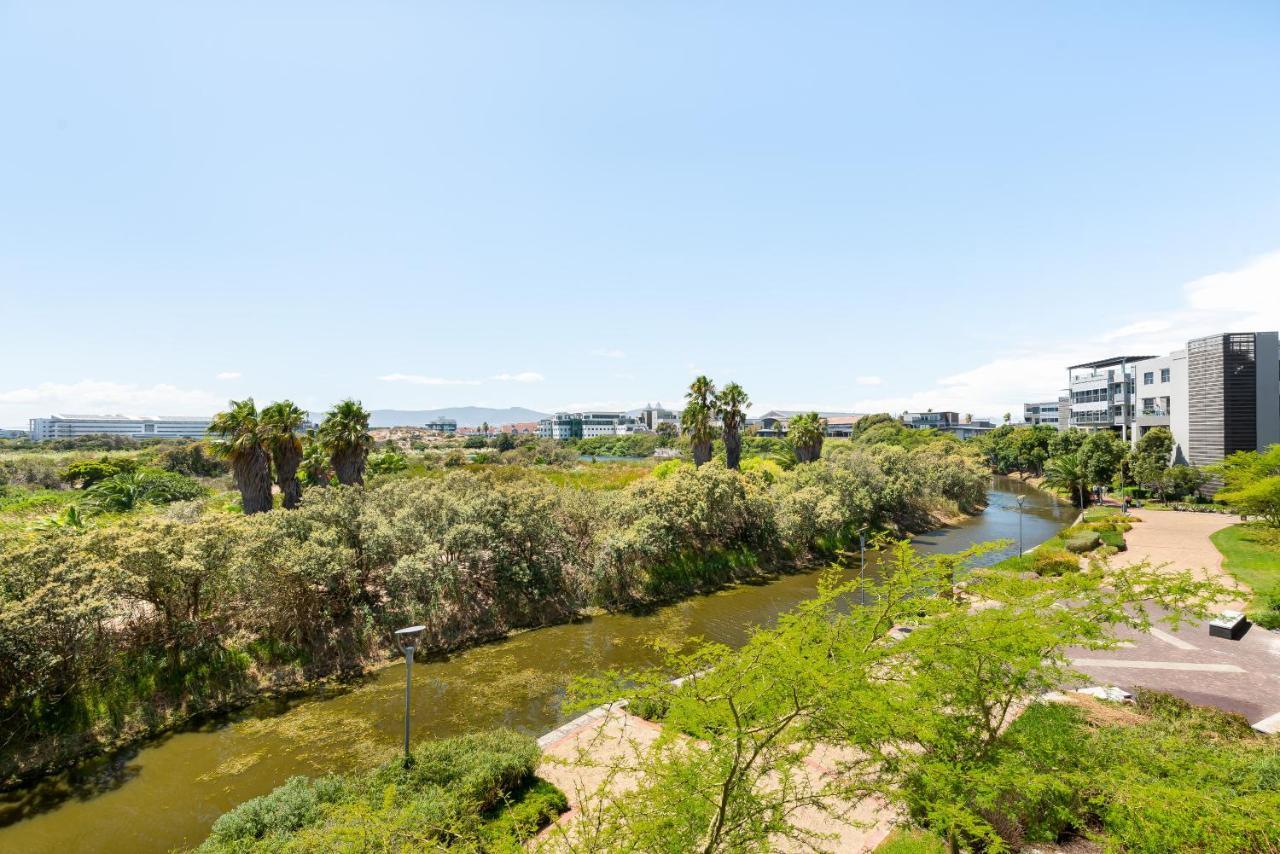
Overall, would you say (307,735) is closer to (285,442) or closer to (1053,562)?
(285,442)

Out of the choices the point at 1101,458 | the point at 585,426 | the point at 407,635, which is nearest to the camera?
the point at 407,635

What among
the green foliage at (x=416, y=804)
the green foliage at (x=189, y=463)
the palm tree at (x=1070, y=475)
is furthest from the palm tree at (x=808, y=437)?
the green foliage at (x=189, y=463)

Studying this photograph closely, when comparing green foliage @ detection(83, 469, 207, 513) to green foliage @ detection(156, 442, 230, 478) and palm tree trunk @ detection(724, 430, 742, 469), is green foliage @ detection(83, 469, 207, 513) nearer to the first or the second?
green foliage @ detection(156, 442, 230, 478)

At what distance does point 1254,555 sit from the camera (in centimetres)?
2689

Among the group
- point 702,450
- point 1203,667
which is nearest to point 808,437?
point 702,450

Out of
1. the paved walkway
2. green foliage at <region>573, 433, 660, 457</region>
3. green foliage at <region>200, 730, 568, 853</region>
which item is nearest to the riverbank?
green foliage at <region>200, 730, 568, 853</region>

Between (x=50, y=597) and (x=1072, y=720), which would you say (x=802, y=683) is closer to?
(x=1072, y=720)

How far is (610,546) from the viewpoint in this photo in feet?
79.8

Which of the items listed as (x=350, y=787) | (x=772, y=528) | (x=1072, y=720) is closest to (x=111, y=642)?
(x=350, y=787)

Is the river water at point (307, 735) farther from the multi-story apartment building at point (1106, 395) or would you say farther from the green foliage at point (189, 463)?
the multi-story apartment building at point (1106, 395)

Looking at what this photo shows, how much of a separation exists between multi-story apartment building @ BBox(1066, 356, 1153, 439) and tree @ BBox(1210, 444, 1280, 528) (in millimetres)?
23031

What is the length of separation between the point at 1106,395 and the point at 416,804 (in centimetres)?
7647

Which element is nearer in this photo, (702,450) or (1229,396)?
(702,450)

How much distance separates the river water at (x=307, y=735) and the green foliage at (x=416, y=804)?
77.8 inches
